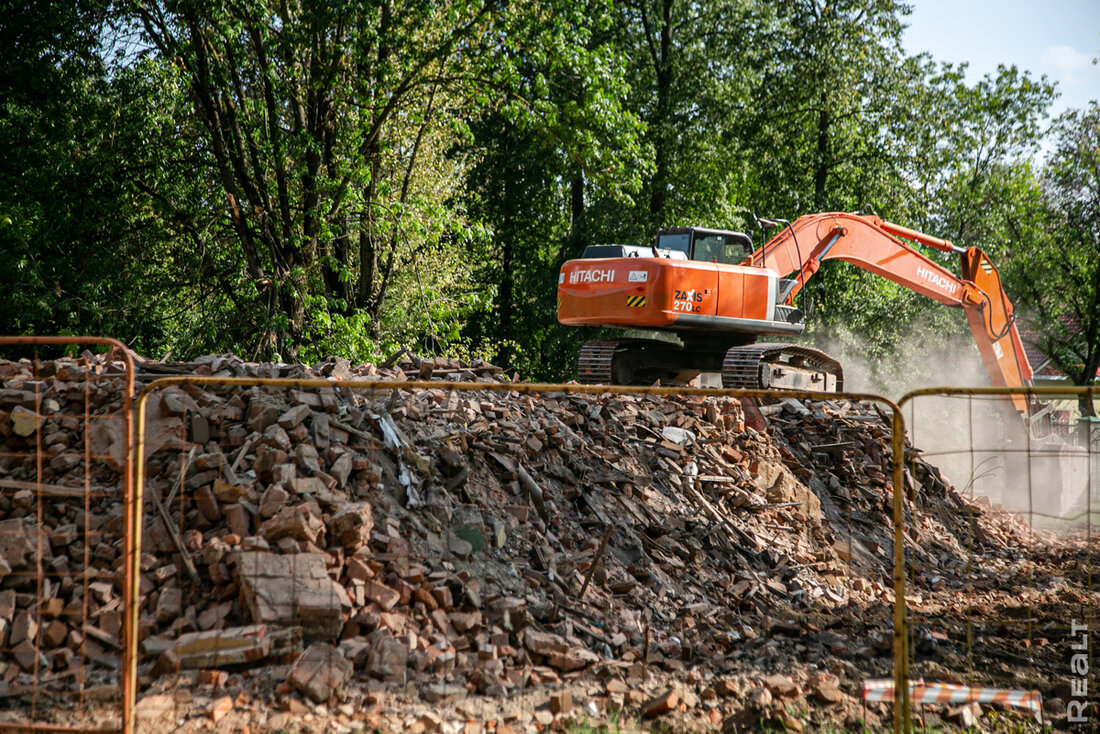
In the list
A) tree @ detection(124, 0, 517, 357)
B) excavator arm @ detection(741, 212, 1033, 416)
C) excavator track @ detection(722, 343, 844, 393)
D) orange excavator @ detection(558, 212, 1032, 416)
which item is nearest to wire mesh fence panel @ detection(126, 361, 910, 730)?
excavator track @ detection(722, 343, 844, 393)

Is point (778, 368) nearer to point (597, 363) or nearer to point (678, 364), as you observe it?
point (678, 364)

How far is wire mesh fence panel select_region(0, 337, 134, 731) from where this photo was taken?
14.2ft

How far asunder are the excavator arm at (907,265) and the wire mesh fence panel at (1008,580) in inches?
36.4

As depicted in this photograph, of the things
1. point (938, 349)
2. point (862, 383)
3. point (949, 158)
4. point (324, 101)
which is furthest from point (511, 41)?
point (949, 158)

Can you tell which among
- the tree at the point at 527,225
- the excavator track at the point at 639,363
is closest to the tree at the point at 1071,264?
the tree at the point at 527,225

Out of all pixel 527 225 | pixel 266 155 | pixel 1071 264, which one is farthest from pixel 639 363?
pixel 1071 264

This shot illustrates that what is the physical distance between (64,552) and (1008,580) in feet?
27.1

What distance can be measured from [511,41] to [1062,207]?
20198 mm

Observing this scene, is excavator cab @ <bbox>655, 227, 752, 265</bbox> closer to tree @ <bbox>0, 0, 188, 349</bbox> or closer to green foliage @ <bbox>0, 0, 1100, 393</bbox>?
green foliage @ <bbox>0, 0, 1100, 393</bbox>

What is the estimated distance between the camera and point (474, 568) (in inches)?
225

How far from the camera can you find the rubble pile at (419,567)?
15.0ft

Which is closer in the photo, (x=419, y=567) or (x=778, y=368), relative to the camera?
(x=419, y=567)

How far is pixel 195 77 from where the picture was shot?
41.2ft

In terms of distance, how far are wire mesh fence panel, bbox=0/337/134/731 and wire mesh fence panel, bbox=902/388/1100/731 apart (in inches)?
173
